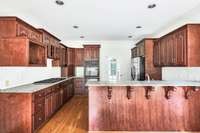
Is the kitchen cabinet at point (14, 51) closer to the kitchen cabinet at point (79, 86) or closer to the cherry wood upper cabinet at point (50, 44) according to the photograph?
the cherry wood upper cabinet at point (50, 44)

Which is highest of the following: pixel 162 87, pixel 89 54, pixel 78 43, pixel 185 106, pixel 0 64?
pixel 78 43

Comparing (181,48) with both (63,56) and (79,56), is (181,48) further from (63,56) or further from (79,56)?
(79,56)

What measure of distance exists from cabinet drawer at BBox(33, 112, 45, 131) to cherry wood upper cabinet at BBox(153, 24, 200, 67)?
3.31m

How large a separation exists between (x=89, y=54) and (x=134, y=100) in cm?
442

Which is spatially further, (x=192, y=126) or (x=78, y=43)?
(x=78, y=43)

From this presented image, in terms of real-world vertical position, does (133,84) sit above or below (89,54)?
below

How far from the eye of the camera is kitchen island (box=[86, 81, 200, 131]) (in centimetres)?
366

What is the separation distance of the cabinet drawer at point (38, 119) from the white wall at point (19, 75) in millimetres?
886

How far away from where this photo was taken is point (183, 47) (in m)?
3.67

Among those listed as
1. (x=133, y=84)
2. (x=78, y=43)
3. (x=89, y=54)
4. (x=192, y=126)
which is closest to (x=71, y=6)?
(x=133, y=84)

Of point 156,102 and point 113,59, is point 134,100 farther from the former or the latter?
point 113,59

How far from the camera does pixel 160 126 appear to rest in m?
3.68

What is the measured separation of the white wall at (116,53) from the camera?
27.2 feet

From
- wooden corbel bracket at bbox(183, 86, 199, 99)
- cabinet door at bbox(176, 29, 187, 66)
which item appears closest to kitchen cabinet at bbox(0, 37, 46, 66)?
cabinet door at bbox(176, 29, 187, 66)
